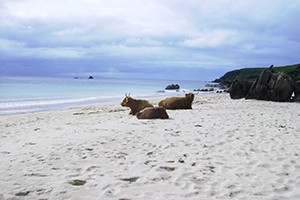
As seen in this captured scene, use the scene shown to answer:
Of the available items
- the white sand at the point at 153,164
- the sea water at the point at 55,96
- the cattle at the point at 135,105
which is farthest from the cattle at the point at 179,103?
the sea water at the point at 55,96

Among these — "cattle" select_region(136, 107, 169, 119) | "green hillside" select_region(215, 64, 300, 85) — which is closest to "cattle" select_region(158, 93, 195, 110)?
"cattle" select_region(136, 107, 169, 119)

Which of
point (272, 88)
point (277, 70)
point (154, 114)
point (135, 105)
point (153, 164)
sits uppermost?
point (277, 70)

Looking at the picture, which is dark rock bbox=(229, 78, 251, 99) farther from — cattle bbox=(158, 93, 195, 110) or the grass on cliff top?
cattle bbox=(158, 93, 195, 110)

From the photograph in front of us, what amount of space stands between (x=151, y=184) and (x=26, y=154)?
345 cm

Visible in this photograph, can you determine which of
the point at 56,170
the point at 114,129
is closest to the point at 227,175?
the point at 56,170

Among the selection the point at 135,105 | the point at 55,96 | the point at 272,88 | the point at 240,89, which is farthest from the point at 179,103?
the point at 55,96

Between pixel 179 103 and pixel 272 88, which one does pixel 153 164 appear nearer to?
pixel 179 103

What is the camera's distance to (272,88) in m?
25.8

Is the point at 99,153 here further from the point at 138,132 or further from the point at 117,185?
the point at 138,132

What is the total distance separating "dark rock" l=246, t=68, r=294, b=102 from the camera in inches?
984

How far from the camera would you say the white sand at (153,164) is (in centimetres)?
531

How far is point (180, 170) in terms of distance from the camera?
636 cm

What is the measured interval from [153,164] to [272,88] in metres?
21.6

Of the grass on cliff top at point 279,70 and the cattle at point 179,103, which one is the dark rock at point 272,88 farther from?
the cattle at point 179,103
